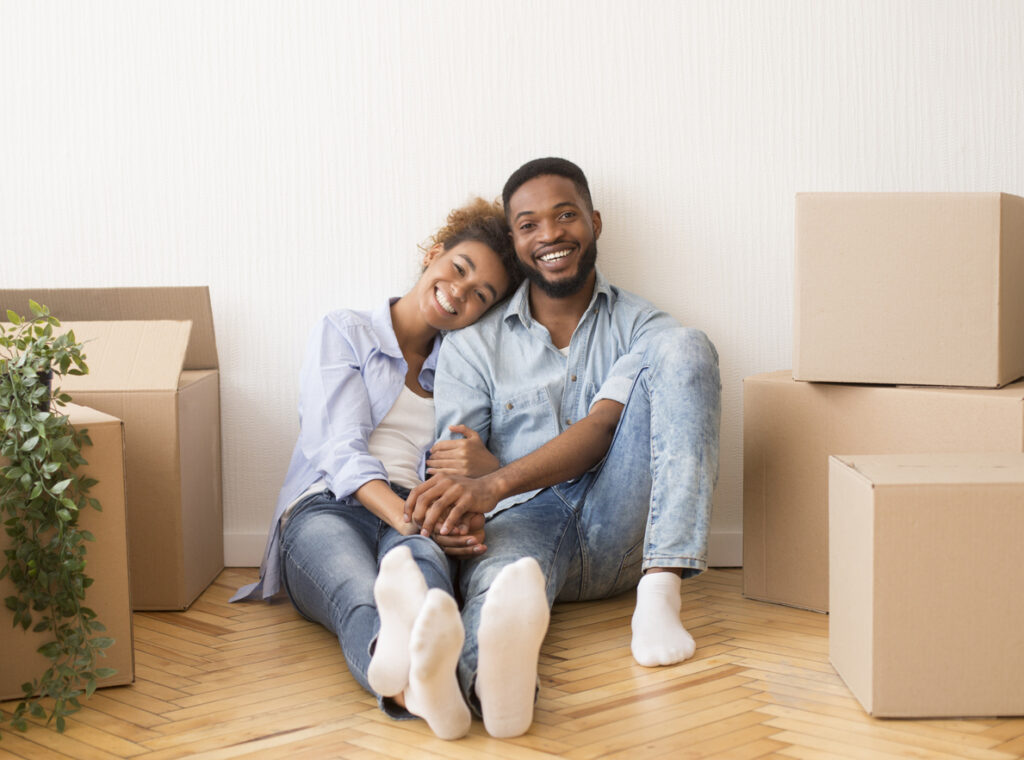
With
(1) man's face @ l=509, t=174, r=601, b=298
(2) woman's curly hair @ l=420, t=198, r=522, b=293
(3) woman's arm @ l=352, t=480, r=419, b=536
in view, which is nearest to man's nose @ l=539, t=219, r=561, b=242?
(1) man's face @ l=509, t=174, r=601, b=298

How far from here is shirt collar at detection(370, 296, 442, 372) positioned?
1767 mm

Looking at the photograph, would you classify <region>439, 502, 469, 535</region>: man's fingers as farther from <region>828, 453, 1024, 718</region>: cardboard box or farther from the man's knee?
<region>828, 453, 1024, 718</region>: cardboard box

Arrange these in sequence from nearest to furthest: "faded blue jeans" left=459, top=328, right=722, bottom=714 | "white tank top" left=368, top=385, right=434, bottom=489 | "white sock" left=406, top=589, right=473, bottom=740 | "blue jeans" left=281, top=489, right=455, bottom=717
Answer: "white sock" left=406, top=589, right=473, bottom=740
"blue jeans" left=281, top=489, right=455, bottom=717
"faded blue jeans" left=459, top=328, right=722, bottom=714
"white tank top" left=368, top=385, right=434, bottom=489

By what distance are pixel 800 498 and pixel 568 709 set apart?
2.05 ft

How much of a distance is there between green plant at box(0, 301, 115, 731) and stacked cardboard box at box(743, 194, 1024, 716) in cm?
104

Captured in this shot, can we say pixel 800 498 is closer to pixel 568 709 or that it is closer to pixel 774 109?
pixel 568 709

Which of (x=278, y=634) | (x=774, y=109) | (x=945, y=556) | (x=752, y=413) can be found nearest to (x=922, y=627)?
(x=945, y=556)

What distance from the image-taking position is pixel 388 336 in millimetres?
1778

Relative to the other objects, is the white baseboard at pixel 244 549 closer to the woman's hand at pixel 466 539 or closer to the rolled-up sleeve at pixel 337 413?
the rolled-up sleeve at pixel 337 413

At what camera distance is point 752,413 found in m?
1.69

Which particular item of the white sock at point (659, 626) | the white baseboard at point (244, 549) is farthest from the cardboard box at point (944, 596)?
the white baseboard at point (244, 549)

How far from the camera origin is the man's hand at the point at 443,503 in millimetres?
1474

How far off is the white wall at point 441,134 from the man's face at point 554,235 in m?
0.18

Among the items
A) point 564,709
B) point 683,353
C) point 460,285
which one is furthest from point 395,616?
point 460,285
